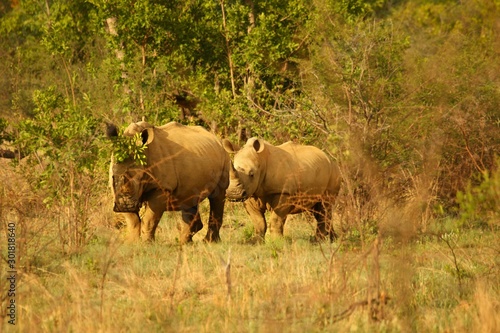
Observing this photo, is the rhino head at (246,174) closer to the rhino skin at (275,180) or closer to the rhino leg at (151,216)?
the rhino skin at (275,180)

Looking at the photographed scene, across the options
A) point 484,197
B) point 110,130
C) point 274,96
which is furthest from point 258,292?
point 274,96

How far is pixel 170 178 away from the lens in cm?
1204

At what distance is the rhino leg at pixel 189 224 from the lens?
1248 centimetres

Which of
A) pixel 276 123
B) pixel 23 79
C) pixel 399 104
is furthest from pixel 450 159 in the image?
pixel 23 79

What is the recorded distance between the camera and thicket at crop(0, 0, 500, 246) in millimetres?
12023

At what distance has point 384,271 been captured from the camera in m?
9.87

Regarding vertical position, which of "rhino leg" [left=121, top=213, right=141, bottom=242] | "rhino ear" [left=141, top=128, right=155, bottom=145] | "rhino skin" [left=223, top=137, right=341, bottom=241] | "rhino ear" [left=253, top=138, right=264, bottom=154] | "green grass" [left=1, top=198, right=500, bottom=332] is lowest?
"green grass" [left=1, top=198, right=500, bottom=332]

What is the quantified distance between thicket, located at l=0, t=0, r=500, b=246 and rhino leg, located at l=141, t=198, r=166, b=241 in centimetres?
71

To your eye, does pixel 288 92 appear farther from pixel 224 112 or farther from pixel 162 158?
pixel 162 158

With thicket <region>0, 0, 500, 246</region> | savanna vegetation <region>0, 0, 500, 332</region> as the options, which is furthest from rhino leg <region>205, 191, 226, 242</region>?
thicket <region>0, 0, 500, 246</region>

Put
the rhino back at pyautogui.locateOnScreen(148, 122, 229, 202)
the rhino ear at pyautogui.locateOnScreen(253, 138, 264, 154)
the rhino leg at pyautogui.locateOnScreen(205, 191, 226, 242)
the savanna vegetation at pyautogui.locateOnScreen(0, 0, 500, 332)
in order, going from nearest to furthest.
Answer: the savanna vegetation at pyautogui.locateOnScreen(0, 0, 500, 332), the rhino back at pyautogui.locateOnScreen(148, 122, 229, 202), the rhino leg at pyautogui.locateOnScreen(205, 191, 226, 242), the rhino ear at pyautogui.locateOnScreen(253, 138, 264, 154)

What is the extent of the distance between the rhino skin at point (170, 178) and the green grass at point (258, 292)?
70 cm

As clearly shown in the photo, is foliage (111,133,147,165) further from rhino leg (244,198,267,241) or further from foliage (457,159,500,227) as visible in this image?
foliage (457,159,500,227)

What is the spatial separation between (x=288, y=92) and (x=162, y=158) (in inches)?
222
